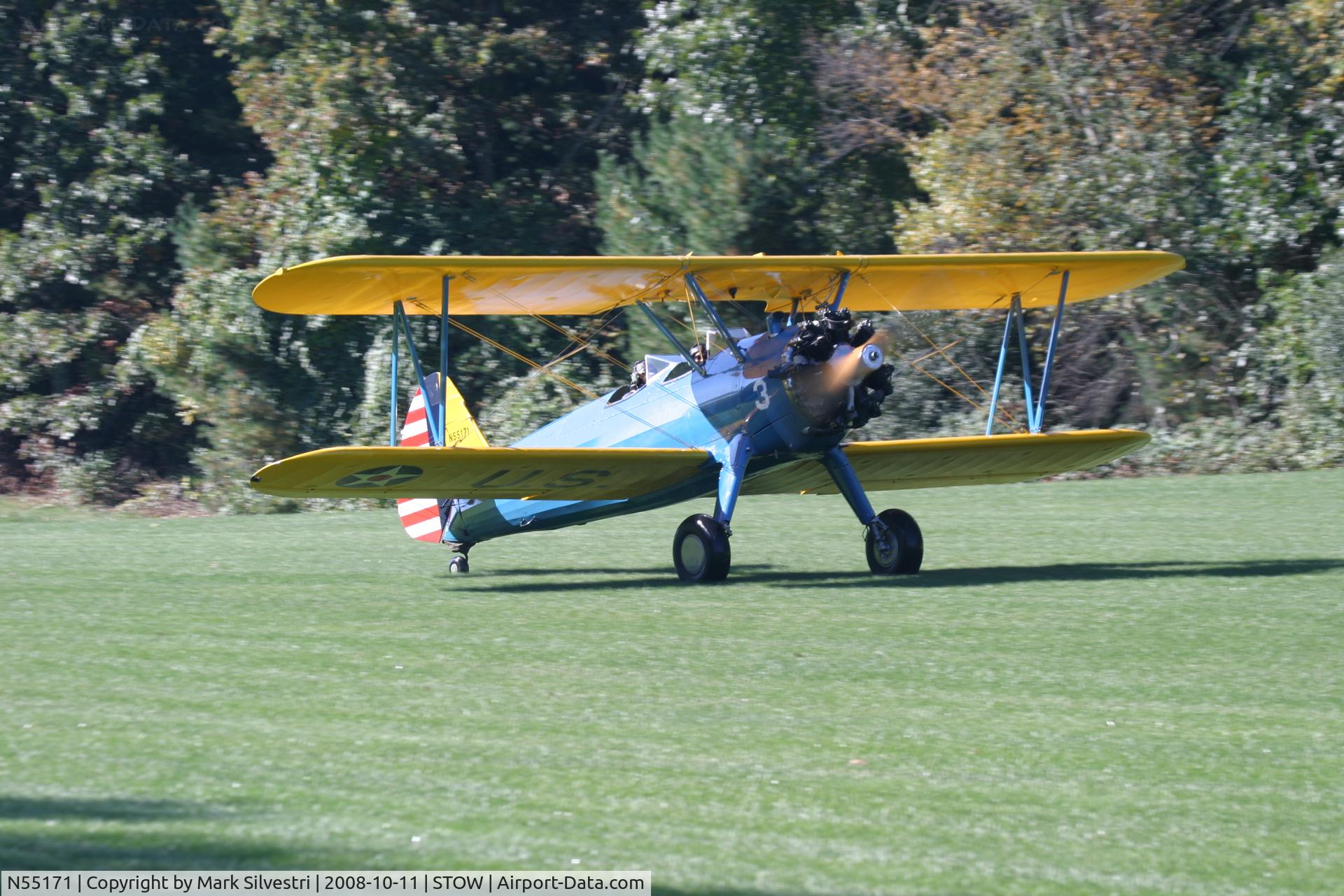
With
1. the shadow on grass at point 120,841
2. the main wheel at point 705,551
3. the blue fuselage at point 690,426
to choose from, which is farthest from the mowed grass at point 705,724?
the blue fuselage at point 690,426

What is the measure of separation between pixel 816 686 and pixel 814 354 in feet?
14.1

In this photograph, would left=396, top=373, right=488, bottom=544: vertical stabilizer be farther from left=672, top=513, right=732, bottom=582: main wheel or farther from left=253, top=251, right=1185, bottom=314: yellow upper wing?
left=672, top=513, right=732, bottom=582: main wheel

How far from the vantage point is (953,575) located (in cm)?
1169

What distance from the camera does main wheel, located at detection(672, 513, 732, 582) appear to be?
11.4 meters

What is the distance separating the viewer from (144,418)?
29312 millimetres

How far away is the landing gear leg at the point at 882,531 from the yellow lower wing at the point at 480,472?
0.96 metres

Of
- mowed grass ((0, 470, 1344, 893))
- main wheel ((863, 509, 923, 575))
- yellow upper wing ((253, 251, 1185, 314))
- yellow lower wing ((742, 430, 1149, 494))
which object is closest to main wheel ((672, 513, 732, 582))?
mowed grass ((0, 470, 1344, 893))

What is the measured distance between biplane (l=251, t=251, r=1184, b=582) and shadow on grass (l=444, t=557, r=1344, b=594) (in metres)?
0.34

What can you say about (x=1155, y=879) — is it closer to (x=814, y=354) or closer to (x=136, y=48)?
(x=814, y=354)

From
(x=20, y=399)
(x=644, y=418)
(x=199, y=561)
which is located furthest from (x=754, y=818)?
(x=20, y=399)

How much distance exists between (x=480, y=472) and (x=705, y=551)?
1.72 meters

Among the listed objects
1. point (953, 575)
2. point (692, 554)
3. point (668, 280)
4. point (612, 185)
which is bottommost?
point (953, 575)
